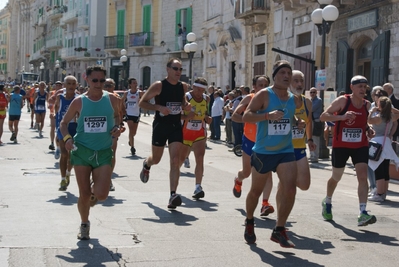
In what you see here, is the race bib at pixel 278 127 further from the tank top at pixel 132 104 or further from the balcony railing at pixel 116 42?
the balcony railing at pixel 116 42

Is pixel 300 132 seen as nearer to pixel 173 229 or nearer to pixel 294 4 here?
pixel 173 229

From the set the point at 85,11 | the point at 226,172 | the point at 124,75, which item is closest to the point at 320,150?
the point at 226,172

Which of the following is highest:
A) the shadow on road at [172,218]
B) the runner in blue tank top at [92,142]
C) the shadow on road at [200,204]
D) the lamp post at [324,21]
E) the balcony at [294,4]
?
the balcony at [294,4]

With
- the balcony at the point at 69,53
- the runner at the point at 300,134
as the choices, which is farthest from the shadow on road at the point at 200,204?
the balcony at the point at 69,53

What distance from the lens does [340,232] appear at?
8203mm

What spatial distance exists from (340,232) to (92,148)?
294cm

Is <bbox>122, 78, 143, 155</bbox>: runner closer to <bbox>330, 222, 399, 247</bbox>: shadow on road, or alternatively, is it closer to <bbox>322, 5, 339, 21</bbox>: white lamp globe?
<bbox>322, 5, 339, 21</bbox>: white lamp globe

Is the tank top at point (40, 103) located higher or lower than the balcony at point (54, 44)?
lower

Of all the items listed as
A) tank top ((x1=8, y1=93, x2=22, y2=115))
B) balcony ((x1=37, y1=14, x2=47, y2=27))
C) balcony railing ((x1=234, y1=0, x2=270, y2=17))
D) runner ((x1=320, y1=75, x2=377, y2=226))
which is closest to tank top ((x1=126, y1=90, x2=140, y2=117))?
tank top ((x1=8, y1=93, x2=22, y2=115))

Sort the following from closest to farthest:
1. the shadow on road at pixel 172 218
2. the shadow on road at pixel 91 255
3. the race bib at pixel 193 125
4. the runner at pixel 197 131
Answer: the shadow on road at pixel 91 255
the shadow on road at pixel 172 218
the runner at pixel 197 131
the race bib at pixel 193 125

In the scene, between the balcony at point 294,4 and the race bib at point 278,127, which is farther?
the balcony at point 294,4

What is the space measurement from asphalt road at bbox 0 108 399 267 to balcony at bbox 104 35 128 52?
4069 cm

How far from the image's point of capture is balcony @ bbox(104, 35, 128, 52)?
53031mm

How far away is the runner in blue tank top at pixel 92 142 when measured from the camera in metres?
7.30
